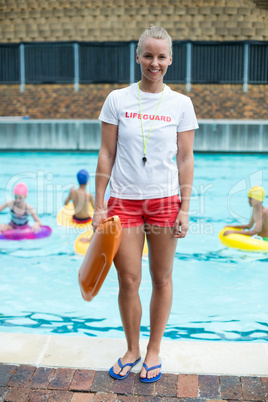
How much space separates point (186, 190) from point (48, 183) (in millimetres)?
9742

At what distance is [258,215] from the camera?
20.5 feet

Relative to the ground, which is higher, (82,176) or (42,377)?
(82,176)

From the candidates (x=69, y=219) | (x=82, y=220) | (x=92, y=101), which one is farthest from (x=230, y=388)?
(x=92, y=101)

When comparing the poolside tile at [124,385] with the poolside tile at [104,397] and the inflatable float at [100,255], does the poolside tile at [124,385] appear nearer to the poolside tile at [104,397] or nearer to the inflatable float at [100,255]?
the poolside tile at [104,397]

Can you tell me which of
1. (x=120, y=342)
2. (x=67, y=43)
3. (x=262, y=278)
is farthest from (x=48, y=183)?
(x=67, y=43)

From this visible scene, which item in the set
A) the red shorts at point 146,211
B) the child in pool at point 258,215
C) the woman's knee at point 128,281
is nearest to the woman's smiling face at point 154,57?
the red shorts at point 146,211

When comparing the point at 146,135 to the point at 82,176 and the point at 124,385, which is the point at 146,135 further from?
the point at 82,176

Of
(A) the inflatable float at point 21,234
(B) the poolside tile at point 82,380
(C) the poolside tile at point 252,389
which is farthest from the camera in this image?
(A) the inflatable float at point 21,234

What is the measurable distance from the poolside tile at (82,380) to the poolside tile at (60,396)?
0.05m

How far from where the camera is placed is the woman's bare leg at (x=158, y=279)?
263cm

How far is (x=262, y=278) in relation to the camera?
18.9 feet

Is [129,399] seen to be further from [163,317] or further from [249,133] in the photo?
[249,133]

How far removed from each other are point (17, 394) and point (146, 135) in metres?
1.42

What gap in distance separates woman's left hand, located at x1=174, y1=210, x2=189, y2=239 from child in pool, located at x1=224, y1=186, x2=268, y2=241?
12.3 feet
